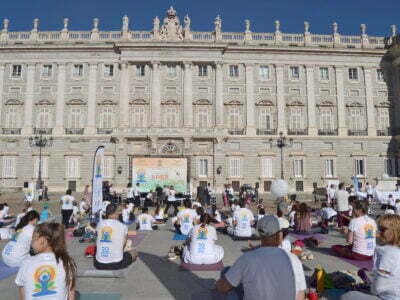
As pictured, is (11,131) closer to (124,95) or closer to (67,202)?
(124,95)

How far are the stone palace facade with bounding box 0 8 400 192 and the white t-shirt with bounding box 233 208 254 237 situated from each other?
2102 centimetres

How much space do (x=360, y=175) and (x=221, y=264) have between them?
3052cm

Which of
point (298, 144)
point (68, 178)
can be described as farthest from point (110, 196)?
point (298, 144)

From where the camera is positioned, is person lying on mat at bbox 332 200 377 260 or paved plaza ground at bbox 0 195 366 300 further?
person lying on mat at bbox 332 200 377 260

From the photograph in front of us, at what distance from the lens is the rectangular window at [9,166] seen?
3102 cm

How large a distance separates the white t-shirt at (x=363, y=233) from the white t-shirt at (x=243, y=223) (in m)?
3.49

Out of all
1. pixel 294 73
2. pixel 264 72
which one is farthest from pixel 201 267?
pixel 294 73

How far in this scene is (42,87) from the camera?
32.5m

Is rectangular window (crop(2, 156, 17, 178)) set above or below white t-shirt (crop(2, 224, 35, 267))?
above

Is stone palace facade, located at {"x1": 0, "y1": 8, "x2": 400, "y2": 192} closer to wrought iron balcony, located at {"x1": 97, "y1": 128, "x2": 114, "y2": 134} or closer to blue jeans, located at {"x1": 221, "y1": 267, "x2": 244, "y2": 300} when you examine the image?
wrought iron balcony, located at {"x1": 97, "y1": 128, "x2": 114, "y2": 134}

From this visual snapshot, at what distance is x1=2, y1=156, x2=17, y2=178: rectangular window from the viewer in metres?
31.0

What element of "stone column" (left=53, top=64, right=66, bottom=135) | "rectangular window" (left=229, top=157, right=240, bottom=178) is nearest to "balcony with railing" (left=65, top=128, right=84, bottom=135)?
"stone column" (left=53, top=64, right=66, bottom=135)

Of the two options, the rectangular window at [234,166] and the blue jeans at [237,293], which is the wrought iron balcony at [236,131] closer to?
the rectangular window at [234,166]

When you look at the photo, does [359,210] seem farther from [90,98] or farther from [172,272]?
[90,98]
